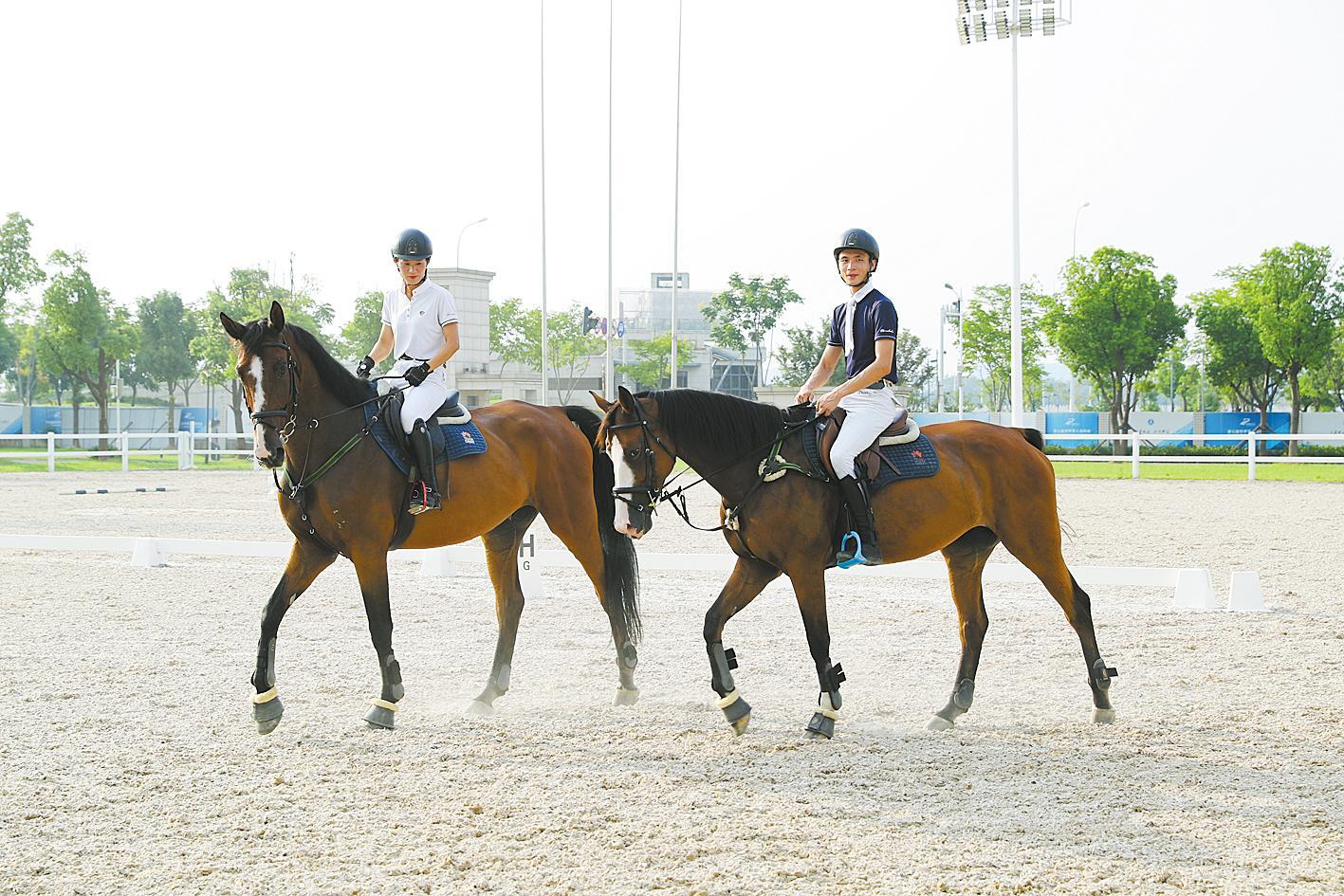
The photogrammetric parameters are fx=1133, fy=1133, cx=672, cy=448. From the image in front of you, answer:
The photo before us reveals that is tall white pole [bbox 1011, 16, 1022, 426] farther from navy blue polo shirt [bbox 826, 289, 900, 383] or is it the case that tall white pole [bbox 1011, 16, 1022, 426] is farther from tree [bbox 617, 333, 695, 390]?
tree [bbox 617, 333, 695, 390]

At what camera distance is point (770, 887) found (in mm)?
3676

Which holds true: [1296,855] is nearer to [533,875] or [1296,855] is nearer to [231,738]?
[533,875]

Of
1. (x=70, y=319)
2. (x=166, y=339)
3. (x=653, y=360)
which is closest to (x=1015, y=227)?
(x=70, y=319)

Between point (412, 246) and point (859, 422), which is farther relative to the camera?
point (412, 246)

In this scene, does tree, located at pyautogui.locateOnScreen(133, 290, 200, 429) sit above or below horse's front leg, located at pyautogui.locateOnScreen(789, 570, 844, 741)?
above

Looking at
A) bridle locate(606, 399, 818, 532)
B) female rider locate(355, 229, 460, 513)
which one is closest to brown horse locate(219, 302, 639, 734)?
female rider locate(355, 229, 460, 513)

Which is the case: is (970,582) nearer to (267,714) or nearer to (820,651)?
(820,651)

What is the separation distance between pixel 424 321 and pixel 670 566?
473 centimetres

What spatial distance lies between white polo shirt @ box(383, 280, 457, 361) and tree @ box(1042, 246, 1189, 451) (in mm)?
42700

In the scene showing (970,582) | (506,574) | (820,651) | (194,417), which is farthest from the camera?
(194,417)

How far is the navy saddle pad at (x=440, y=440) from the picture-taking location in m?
6.23

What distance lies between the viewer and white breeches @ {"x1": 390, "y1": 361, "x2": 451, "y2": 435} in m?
6.32

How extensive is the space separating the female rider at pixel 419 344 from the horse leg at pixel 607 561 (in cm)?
93

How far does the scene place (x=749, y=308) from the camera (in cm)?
6519
